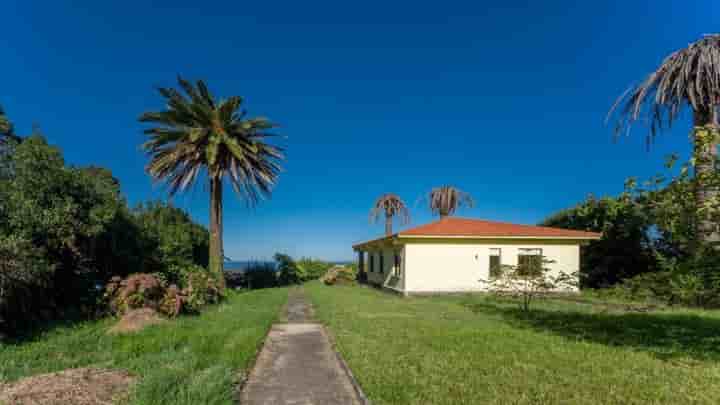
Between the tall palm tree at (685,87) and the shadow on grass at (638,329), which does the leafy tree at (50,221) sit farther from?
the tall palm tree at (685,87)

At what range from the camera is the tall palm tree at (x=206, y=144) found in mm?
14062

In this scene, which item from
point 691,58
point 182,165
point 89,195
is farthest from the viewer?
point 182,165

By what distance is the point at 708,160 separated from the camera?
4352 millimetres

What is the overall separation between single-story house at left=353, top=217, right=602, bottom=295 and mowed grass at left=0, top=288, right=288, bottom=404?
8.97 meters

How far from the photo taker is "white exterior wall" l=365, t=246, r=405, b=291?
16325 mm

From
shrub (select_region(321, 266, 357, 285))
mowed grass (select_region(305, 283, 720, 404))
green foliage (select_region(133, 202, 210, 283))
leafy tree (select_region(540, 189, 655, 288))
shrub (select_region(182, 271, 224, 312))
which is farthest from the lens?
shrub (select_region(321, 266, 357, 285))

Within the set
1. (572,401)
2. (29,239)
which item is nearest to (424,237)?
(572,401)

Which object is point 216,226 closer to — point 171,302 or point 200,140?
point 200,140

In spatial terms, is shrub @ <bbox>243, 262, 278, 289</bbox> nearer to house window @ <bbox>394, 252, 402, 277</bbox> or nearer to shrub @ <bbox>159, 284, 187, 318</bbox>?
house window @ <bbox>394, 252, 402, 277</bbox>

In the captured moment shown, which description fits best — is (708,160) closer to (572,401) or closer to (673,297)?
(673,297)

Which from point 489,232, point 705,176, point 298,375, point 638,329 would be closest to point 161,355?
point 298,375

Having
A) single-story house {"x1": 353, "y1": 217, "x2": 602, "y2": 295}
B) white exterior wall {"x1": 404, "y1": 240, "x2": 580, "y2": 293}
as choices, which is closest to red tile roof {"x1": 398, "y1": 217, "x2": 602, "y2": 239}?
single-story house {"x1": 353, "y1": 217, "x2": 602, "y2": 295}

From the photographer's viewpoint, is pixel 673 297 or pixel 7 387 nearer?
pixel 7 387

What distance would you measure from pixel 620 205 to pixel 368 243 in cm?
1765
